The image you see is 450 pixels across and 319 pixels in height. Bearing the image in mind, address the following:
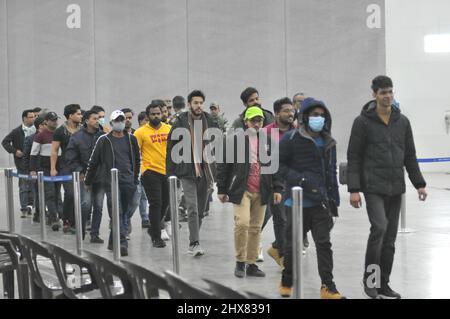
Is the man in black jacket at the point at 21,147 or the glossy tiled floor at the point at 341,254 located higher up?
the man in black jacket at the point at 21,147

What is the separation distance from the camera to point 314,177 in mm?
7844

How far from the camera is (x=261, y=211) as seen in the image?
362 inches

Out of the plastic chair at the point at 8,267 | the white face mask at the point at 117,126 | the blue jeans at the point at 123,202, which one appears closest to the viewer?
the plastic chair at the point at 8,267

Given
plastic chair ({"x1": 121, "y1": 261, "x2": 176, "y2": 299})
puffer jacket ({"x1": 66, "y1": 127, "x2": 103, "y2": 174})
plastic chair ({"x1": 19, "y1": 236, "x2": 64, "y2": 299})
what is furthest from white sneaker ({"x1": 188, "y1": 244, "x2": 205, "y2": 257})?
plastic chair ({"x1": 121, "y1": 261, "x2": 176, "y2": 299})

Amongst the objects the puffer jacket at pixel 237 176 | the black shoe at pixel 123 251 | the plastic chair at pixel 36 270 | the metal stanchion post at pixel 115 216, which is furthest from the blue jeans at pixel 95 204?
the plastic chair at pixel 36 270

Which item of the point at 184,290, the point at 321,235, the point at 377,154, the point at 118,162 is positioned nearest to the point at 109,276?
the point at 184,290

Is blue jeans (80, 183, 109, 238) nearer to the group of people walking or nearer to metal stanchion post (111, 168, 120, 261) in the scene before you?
the group of people walking

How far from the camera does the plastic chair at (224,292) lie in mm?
4121

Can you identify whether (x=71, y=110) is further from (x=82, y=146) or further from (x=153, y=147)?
(x=153, y=147)

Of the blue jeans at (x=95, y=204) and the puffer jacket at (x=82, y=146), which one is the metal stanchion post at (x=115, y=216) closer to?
the blue jeans at (x=95, y=204)

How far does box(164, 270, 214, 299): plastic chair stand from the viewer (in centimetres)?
422

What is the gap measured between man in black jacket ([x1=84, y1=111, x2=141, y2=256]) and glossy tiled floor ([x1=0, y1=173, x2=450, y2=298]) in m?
0.66
